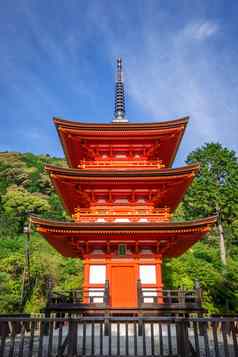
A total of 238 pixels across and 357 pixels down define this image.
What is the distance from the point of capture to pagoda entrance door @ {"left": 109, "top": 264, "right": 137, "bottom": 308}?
52.6 ft

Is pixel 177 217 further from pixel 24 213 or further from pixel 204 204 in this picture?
pixel 24 213

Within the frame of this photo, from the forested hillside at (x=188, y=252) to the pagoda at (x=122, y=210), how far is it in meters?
5.83

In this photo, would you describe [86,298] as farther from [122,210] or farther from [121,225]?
[122,210]

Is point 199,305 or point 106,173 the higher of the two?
point 106,173

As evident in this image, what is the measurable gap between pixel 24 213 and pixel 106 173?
41577mm

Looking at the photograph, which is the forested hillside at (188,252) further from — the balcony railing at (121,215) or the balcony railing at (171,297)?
the balcony railing at (171,297)

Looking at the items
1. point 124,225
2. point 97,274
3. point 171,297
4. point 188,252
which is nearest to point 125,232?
point 124,225

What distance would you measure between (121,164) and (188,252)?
21010 millimetres

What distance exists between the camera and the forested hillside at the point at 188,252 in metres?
27.6

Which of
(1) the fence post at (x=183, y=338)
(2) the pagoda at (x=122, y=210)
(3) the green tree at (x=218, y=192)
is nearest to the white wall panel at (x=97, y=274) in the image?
(2) the pagoda at (x=122, y=210)

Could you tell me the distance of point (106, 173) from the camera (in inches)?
655

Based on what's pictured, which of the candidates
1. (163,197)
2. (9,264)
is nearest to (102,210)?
(163,197)

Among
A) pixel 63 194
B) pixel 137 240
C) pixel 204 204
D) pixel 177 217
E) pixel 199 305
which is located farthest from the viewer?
pixel 177 217

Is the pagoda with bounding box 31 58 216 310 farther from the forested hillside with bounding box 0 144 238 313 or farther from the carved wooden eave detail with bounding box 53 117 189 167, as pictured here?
the forested hillside with bounding box 0 144 238 313
